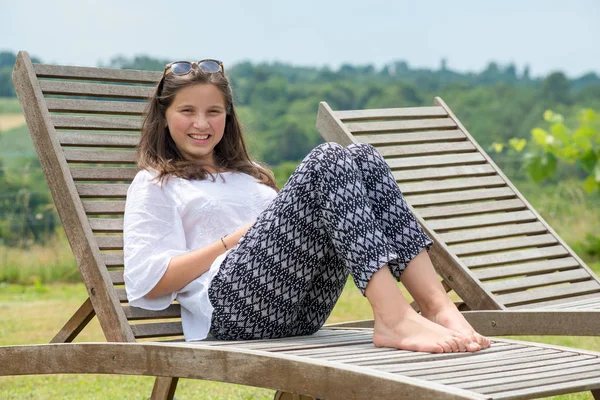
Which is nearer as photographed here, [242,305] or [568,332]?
[242,305]

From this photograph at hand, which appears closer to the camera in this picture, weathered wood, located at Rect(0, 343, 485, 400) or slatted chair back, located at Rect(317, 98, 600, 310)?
weathered wood, located at Rect(0, 343, 485, 400)

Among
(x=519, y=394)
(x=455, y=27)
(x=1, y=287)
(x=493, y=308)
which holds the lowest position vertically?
(x=1, y=287)

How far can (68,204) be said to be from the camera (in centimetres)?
343

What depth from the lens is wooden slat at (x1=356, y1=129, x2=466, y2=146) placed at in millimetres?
4910

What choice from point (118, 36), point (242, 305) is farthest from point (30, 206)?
point (118, 36)

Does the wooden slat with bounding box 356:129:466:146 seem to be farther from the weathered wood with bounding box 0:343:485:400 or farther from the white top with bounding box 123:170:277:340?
the weathered wood with bounding box 0:343:485:400

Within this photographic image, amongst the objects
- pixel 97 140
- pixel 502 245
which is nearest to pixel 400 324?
pixel 97 140

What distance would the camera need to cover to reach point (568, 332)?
348 cm

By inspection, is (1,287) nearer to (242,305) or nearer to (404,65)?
(242,305)

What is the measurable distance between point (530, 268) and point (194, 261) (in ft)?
7.41

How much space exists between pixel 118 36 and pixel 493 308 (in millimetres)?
51007

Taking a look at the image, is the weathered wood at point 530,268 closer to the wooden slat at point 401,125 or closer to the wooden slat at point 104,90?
the wooden slat at point 401,125

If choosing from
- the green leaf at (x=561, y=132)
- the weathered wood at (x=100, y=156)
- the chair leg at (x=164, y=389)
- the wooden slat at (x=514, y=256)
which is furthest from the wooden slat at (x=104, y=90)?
the green leaf at (x=561, y=132)

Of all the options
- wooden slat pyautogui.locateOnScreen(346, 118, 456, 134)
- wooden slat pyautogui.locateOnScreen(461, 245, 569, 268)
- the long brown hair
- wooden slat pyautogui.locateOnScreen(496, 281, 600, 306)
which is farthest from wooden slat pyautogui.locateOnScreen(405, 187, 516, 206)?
the long brown hair
